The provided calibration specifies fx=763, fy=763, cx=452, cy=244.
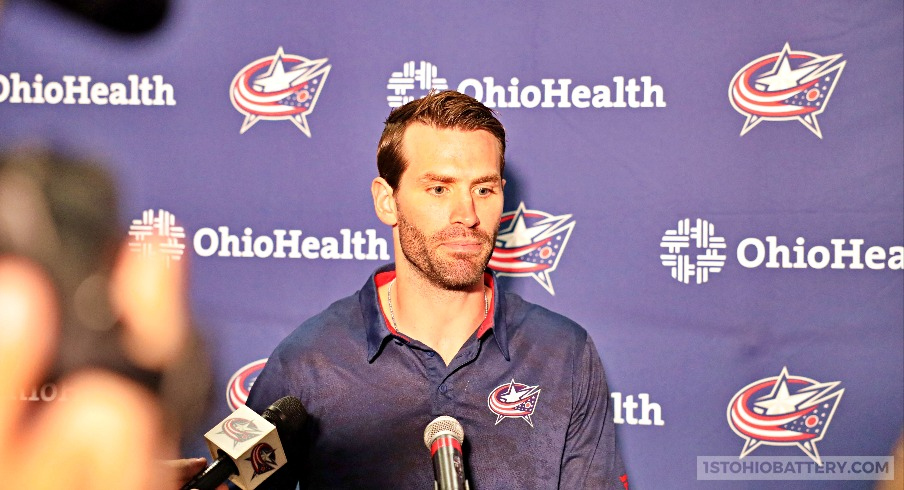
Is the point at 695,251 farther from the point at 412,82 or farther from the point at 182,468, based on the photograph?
the point at 182,468

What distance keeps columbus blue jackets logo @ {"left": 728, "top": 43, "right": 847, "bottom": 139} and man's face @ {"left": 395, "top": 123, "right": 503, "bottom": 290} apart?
1.11 meters

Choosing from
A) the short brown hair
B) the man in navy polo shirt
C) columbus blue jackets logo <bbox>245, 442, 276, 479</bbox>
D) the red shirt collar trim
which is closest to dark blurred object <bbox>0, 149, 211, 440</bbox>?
the man in navy polo shirt

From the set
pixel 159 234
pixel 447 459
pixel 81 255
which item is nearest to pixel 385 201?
pixel 447 459

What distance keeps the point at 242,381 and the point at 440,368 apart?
1.01 meters

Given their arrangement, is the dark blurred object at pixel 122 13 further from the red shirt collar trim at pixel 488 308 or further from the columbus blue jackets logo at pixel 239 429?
the columbus blue jackets logo at pixel 239 429

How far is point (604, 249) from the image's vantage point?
2.59 meters

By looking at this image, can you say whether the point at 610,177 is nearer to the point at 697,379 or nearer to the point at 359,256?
the point at 697,379

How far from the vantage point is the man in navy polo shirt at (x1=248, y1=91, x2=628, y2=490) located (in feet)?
6.27

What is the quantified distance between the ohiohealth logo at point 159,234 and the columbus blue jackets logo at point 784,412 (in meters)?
1.97

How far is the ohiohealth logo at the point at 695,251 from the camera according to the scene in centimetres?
257

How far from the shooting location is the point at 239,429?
52.8 inches

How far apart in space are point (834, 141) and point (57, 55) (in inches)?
106

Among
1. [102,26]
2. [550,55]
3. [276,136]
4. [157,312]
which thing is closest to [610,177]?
[550,55]

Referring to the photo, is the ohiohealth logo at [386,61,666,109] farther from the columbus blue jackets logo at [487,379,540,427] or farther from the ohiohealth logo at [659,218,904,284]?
the columbus blue jackets logo at [487,379,540,427]
